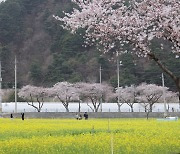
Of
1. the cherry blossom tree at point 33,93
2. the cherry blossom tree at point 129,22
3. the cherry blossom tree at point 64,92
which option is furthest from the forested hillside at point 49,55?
the cherry blossom tree at point 129,22

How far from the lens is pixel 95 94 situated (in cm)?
6494

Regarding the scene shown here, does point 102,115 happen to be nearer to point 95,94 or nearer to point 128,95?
point 128,95

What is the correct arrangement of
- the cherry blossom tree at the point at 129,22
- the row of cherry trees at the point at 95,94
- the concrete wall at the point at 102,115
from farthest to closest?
1. the row of cherry trees at the point at 95,94
2. the concrete wall at the point at 102,115
3. the cherry blossom tree at the point at 129,22

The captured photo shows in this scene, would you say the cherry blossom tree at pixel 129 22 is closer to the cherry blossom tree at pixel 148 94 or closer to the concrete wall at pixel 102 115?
the concrete wall at pixel 102 115

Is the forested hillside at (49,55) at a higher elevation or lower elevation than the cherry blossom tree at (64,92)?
higher

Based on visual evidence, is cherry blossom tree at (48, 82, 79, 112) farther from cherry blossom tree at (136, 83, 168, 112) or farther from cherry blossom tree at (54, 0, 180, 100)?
cherry blossom tree at (54, 0, 180, 100)

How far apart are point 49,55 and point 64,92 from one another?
16.1 metres

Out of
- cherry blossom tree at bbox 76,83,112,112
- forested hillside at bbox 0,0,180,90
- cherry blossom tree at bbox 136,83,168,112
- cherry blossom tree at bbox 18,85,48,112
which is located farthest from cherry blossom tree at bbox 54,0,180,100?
cherry blossom tree at bbox 18,85,48,112

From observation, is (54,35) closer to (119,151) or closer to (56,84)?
(56,84)

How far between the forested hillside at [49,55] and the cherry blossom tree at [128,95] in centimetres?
215

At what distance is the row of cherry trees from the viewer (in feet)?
206

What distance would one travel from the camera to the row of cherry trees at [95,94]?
62750 mm

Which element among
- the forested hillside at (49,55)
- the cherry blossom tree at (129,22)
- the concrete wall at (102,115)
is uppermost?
the forested hillside at (49,55)

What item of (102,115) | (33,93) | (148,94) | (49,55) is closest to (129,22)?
(102,115)
